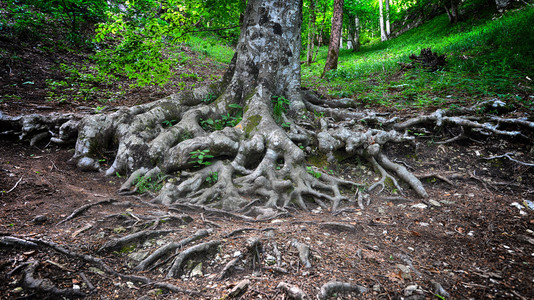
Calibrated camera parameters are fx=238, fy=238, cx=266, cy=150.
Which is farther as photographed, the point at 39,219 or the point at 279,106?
the point at 279,106

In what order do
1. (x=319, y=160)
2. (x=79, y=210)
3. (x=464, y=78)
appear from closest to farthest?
(x=79, y=210) < (x=319, y=160) < (x=464, y=78)

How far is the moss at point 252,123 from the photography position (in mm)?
4770

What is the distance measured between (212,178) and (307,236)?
2.13 meters

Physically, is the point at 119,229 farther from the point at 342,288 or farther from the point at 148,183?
the point at 342,288

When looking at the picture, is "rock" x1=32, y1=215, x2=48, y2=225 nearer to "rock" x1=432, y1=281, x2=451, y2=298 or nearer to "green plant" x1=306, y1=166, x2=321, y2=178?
"green plant" x1=306, y1=166, x2=321, y2=178

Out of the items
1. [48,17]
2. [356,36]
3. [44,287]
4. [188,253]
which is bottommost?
[188,253]

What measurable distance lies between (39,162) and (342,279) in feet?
17.9

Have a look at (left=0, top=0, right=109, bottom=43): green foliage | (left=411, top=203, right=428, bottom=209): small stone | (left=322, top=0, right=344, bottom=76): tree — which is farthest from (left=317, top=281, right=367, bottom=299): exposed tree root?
(left=0, top=0, right=109, bottom=43): green foliage

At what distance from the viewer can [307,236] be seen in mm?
2846

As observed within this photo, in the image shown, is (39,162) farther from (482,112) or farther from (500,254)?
(482,112)

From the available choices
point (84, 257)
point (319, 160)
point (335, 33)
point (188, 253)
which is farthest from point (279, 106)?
point (335, 33)

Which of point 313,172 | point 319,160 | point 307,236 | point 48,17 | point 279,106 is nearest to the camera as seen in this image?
point 307,236

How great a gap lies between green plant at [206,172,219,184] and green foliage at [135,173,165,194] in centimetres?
80

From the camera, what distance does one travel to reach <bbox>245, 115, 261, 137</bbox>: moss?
188 inches
